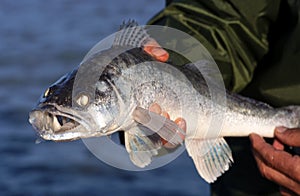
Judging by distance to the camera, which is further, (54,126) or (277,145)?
(277,145)

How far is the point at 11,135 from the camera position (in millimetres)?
7176

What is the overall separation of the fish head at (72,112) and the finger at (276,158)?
39.0 inches

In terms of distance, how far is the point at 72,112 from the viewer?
278cm

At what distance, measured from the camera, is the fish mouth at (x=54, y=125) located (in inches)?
107

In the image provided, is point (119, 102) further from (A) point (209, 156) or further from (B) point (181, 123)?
(A) point (209, 156)

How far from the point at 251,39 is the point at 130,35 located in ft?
3.27

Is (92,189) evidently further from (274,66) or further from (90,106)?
(90,106)

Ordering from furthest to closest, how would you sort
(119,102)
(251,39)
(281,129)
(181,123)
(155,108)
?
(251,39) → (281,129) → (181,123) → (155,108) → (119,102)

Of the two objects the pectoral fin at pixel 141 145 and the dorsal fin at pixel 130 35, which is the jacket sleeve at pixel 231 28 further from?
the pectoral fin at pixel 141 145

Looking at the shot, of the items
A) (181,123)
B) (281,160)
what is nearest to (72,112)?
(181,123)

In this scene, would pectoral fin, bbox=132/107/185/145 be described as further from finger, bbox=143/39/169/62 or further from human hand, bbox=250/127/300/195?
human hand, bbox=250/127/300/195

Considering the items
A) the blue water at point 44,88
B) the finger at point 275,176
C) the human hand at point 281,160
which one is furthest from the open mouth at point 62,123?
the blue water at point 44,88

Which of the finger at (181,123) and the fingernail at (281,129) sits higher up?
the finger at (181,123)

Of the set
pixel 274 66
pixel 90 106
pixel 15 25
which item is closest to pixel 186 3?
pixel 274 66
